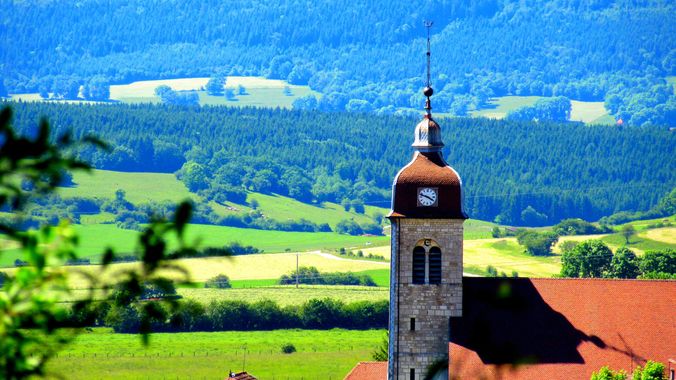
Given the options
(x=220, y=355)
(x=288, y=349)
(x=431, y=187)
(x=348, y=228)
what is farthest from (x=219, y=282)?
(x=431, y=187)

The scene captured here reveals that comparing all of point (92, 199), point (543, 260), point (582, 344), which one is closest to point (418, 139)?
point (582, 344)

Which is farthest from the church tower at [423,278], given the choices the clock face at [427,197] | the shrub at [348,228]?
the shrub at [348,228]

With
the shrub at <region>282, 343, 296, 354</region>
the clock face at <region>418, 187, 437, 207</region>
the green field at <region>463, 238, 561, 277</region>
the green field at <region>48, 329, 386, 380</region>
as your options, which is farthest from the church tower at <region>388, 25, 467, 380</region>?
the green field at <region>463, 238, 561, 277</region>

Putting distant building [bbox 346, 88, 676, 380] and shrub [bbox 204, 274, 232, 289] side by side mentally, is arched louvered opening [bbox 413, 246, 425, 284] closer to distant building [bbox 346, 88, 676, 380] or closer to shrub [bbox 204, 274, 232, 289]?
distant building [bbox 346, 88, 676, 380]

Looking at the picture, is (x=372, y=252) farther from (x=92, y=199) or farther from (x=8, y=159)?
(x=8, y=159)

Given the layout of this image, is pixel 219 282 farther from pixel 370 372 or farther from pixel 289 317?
pixel 370 372

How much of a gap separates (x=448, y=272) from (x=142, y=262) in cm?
3353

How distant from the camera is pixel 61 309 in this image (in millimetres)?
8570

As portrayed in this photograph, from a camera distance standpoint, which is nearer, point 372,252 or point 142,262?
point 142,262

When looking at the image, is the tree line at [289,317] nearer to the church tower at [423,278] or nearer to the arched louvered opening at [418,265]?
the church tower at [423,278]

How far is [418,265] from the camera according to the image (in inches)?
1660

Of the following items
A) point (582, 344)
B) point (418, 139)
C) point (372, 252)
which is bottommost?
point (372, 252)

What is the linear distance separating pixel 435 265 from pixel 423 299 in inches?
35.6

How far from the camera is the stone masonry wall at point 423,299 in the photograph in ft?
138
